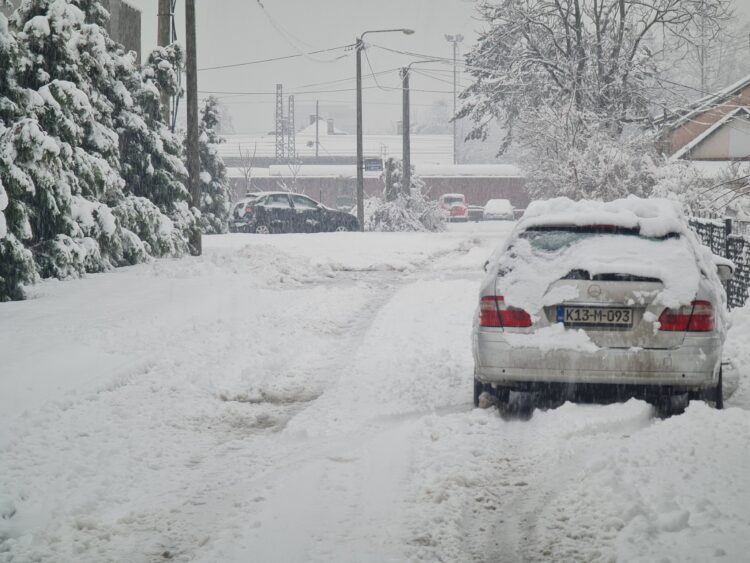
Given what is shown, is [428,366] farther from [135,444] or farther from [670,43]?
[670,43]

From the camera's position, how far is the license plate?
19.2 feet

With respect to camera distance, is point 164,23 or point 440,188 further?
point 440,188

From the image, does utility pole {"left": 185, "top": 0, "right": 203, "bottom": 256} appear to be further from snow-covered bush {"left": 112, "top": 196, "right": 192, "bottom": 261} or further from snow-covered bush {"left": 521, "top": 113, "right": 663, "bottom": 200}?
snow-covered bush {"left": 521, "top": 113, "right": 663, "bottom": 200}

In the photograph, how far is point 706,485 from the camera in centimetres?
461

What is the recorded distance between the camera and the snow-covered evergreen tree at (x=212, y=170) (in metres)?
33.2

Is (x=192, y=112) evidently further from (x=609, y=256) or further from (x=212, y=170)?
(x=212, y=170)

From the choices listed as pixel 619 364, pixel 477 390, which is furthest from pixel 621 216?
pixel 477 390

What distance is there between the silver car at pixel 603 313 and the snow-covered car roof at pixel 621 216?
0.01 m

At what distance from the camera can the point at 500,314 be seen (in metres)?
6.09

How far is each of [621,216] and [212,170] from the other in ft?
95.4

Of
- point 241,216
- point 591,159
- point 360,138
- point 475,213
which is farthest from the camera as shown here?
point 475,213

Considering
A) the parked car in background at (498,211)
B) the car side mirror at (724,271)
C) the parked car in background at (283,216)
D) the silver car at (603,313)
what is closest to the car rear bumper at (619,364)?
the silver car at (603,313)

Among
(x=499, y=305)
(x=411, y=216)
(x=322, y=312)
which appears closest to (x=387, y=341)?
(x=322, y=312)

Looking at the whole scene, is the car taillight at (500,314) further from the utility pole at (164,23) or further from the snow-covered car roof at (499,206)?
the snow-covered car roof at (499,206)
